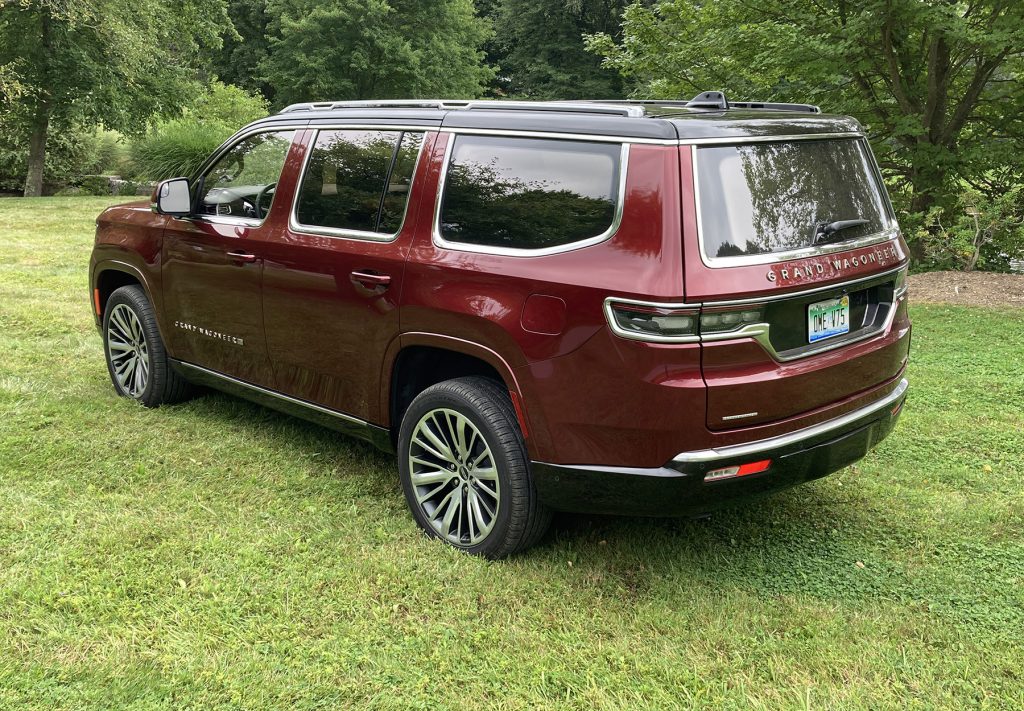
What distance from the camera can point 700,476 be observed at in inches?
124

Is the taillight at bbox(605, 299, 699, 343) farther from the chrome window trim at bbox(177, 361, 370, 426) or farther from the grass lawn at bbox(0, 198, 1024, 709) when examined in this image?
the chrome window trim at bbox(177, 361, 370, 426)

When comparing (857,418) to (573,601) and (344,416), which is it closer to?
(573,601)

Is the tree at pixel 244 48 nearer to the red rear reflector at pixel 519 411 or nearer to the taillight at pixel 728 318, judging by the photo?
the red rear reflector at pixel 519 411

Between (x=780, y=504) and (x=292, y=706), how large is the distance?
2.53 meters

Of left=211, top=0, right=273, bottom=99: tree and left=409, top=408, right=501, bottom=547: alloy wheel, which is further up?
left=211, top=0, right=273, bottom=99: tree

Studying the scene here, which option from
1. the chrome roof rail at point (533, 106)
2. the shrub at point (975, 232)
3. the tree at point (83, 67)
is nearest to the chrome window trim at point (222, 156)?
the chrome roof rail at point (533, 106)

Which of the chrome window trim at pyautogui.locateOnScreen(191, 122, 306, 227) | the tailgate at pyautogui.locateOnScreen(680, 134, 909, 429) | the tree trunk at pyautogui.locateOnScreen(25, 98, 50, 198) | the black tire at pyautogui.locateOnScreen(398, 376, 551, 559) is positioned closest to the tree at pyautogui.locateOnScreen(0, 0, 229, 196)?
the tree trunk at pyautogui.locateOnScreen(25, 98, 50, 198)

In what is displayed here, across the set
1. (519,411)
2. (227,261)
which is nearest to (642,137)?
(519,411)

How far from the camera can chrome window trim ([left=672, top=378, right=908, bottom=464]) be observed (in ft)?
10.2

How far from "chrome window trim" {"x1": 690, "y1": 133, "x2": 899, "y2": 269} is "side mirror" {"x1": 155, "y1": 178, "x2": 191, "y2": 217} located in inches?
120

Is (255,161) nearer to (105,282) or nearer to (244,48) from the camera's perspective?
(105,282)

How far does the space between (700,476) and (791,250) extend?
2.93 feet

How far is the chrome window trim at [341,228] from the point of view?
392 cm

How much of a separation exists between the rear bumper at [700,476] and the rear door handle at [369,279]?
1.06 m
